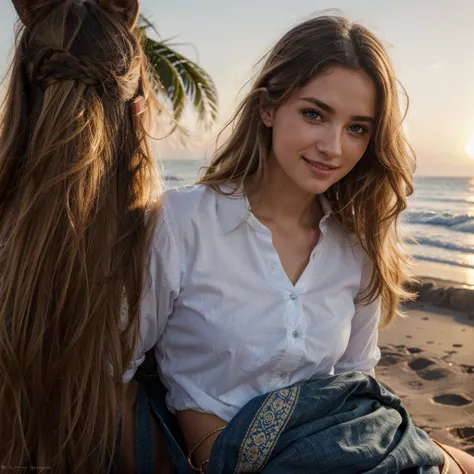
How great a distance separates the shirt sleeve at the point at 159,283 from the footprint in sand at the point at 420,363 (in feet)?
11.2

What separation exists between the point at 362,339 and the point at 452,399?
80.4 inches

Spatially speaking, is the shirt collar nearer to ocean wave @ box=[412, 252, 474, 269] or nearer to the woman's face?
the woman's face

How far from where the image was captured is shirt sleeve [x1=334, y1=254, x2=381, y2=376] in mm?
2555

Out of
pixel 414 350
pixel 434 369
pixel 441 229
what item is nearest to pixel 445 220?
pixel 441 229

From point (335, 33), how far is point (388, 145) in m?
0.46

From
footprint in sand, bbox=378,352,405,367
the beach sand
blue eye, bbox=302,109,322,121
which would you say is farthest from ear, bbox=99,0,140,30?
footprint in sand, bbox=378,352,405,367

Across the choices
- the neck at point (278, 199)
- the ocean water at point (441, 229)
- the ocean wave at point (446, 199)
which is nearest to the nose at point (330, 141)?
the neck at point (278, 199)

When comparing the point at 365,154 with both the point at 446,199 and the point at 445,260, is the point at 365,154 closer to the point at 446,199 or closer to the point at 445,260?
the point at 445,260

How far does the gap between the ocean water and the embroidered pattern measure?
0.93 m

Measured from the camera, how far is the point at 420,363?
199 inches

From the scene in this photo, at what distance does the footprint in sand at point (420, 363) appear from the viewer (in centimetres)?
495

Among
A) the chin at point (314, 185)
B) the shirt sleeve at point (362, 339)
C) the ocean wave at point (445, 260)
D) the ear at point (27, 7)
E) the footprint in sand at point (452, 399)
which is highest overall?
the ear at point (27, 7)

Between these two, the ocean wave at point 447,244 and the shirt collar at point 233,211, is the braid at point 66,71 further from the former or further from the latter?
the ocean wave at point 447,244

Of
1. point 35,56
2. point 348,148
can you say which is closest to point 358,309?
point 348,148
